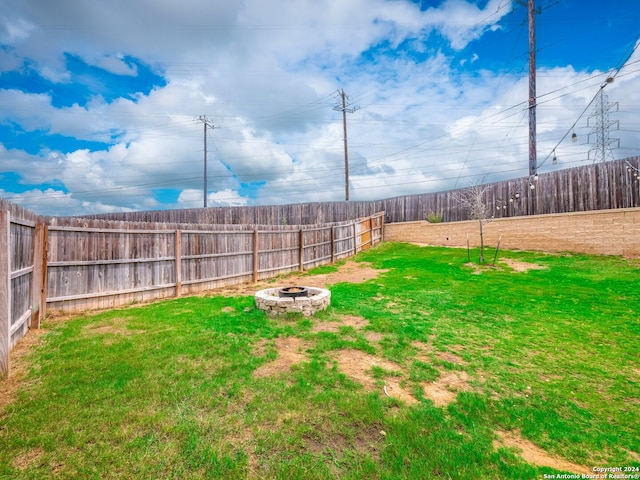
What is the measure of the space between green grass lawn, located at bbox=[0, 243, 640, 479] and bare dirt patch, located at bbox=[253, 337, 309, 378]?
0.04m

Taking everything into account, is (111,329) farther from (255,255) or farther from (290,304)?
(255,255)

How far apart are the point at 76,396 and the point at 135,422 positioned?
3.18ft

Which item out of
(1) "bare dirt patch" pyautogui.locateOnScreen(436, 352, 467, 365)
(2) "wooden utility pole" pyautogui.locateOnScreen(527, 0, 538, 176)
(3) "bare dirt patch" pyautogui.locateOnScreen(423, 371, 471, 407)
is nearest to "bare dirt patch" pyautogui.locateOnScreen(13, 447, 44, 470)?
(3) "bare dirt patch" pyautogui.locateOnScreen(423, 371, 471, 407)

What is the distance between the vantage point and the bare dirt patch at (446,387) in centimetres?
348

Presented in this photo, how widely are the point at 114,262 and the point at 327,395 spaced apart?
21.3ft

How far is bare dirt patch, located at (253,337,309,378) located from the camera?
402cm

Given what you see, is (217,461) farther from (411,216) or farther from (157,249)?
(411,216)

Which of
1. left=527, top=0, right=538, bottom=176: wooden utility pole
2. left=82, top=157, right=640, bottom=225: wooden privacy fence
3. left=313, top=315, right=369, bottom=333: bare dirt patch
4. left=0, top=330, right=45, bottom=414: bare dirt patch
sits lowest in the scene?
left=313, top=315, right=369, bottom=333: bare dirt patch

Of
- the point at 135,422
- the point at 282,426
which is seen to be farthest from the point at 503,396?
the point at 135,422

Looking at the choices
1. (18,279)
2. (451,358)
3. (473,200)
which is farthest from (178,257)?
(473,200)

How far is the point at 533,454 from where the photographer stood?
2.66 meters

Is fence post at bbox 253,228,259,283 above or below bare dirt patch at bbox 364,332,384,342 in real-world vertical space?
above

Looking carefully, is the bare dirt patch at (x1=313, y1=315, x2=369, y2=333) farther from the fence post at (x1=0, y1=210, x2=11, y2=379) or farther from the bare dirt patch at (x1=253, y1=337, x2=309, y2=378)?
the fence post at (x1=0, y1=210, x2=11, y2=379)

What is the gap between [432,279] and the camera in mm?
10336
